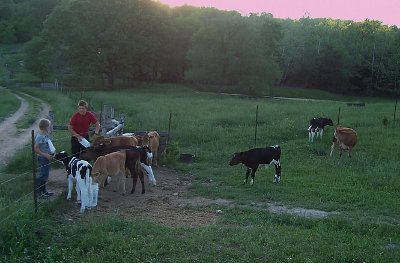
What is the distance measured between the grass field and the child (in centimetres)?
102

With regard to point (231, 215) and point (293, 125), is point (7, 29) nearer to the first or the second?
point (293, 125)

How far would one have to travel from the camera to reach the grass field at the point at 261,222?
7.80m

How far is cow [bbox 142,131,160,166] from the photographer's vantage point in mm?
15250

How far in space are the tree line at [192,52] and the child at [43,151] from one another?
41.2 m

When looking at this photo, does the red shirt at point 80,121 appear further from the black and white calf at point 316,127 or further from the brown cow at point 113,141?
the black and white calf at point 316,127

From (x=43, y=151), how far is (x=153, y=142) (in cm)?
497

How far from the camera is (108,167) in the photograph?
37.6 ft

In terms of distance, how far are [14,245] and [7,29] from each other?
335 feet

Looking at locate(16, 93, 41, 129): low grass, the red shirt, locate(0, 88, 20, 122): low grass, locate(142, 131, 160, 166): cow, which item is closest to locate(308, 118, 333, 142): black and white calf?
locate(142, 131, 160, 166): cow

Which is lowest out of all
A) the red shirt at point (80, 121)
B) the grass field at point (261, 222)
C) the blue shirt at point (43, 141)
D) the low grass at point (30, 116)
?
the low grass at point (30, 116)

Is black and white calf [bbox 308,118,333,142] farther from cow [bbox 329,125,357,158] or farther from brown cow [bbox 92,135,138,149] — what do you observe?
brown cow [bbox 92,135,138,149]

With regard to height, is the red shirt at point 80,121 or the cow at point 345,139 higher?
the red shirt at point 80,121

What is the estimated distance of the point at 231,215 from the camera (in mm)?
10391

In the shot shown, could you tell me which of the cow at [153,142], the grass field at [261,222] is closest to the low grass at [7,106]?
the grass field at [261,222]
